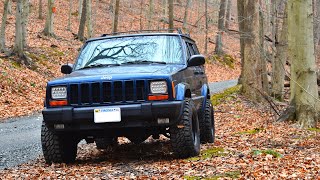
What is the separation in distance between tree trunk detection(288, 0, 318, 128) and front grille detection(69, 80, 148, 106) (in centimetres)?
480

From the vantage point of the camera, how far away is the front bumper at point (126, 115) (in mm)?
6648

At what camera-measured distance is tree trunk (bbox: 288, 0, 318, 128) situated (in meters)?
10.2

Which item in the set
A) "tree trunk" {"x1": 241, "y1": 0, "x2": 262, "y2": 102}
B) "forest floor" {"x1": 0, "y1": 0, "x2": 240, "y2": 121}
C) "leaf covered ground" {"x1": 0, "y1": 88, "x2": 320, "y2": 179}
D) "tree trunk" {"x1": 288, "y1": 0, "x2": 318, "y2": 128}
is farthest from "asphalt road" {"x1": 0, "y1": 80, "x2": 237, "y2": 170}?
"tree trunk" {"x1": 241, "y1": 0, "x2": 262, "y2": 102}

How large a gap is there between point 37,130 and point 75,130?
5.87m

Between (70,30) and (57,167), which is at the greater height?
(70,30)

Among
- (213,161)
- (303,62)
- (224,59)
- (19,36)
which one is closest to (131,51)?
(213,161)

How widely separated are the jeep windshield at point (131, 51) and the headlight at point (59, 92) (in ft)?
3.29

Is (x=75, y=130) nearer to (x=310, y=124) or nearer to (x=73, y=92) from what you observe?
(x=73, y=92)

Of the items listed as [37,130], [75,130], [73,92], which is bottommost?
[37,130]

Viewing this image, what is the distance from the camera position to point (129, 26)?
46969mm

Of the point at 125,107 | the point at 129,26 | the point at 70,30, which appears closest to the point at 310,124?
the point at 125,107

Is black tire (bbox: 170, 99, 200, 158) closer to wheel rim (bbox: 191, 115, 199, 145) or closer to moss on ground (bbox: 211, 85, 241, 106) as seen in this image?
wheel rim (bbox: 191, 115, 199, 145)

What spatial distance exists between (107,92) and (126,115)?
46 cm

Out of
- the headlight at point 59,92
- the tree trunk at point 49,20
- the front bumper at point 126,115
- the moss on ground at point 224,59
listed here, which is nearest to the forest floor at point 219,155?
the front bumper at point 126,115
